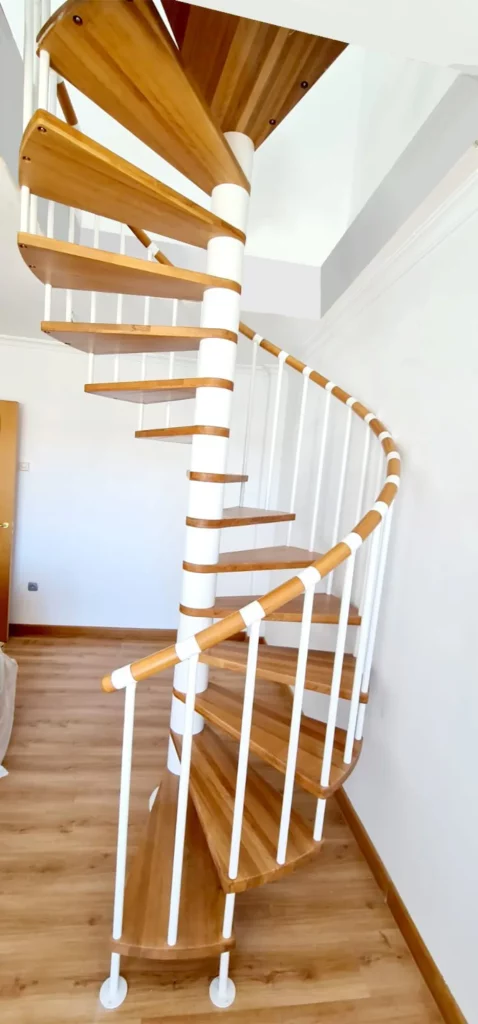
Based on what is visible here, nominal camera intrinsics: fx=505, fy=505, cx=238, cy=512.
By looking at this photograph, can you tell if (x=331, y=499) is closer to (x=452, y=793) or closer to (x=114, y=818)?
(x=452, y=793)

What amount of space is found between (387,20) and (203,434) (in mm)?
1222

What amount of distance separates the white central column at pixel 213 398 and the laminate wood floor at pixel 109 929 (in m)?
0.65

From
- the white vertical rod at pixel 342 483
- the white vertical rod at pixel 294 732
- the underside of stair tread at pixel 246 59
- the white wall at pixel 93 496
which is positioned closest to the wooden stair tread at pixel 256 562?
the white vertical rod at pixel 342 483

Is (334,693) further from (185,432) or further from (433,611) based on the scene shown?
(185,432)

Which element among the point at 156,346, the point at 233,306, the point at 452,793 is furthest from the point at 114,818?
the point at 233,306

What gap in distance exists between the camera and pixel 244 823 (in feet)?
5.08

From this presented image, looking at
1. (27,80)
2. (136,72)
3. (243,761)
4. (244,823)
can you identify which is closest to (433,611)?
(243,761)

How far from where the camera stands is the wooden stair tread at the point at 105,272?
5.00ft

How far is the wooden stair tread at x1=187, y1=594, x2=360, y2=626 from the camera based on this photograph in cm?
172

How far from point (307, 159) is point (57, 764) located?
350cm

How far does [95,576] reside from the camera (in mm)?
4094

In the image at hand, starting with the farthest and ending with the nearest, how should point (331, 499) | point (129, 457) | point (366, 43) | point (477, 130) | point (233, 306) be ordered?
1. point (129, 457)
2. point (331, 499)
3. point (233, 306)
4. point (477, 130)
5. point (366, 43)

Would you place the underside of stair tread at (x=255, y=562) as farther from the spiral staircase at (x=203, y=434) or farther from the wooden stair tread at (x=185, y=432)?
the wooden stair tread at (x=185, y=432)

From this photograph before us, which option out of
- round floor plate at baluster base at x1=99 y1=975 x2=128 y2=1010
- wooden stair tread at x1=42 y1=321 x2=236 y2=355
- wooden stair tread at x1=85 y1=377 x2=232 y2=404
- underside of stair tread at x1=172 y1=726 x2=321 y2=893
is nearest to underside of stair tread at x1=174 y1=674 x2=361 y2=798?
underside of stair tread at x1=172 y1=726 x2=321 y2=893
